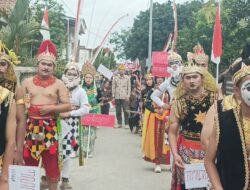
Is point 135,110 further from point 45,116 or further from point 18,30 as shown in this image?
point 45,116

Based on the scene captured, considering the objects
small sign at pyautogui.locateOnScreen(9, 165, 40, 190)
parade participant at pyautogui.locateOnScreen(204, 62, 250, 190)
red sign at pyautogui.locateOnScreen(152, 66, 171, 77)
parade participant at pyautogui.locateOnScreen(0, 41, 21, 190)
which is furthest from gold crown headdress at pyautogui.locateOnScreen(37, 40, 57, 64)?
red sign at pyautogui.locateOnScreen(152, 66, 171, 77)

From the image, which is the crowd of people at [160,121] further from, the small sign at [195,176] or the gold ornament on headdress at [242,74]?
the small sign at [195,176]

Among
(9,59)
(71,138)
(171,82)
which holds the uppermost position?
(9,59)

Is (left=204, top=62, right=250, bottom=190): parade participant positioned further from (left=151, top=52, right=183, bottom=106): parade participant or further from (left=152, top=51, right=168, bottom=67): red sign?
(left=152, top=51, right=168, bottom=67): red sign

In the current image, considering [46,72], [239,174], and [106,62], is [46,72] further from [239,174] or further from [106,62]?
[106,62]

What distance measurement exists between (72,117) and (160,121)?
2.11m

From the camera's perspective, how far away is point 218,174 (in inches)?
135

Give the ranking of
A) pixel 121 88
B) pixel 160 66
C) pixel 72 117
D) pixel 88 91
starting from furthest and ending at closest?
pixel 121 88, pixel 88 91, pixel 160 66, pixel 72 117

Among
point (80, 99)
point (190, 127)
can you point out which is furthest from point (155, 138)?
point (190, 127)

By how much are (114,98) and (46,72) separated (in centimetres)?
1048

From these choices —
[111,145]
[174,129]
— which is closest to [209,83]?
[174,129]

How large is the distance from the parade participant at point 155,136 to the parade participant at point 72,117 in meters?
1.85

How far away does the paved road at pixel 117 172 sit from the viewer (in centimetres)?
802

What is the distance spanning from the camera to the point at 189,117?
5281 millimetres
